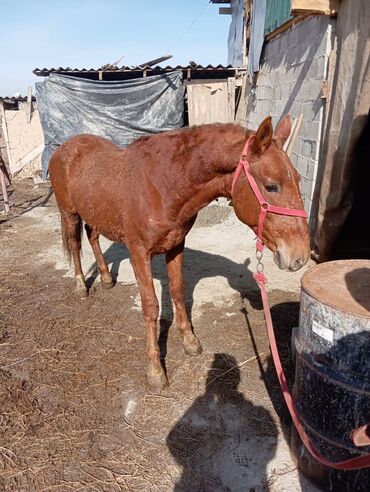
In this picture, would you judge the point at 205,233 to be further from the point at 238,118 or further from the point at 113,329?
the point at 238,118

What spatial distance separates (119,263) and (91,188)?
2.26 meters

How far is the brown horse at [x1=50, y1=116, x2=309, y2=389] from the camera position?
2.35 meters

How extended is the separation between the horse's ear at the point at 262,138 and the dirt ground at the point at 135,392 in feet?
6.16

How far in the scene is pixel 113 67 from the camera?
38.6 feet

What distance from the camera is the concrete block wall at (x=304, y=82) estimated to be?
5.21 m

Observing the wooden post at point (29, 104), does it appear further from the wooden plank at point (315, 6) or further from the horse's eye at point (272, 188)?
the horse's eye at point (272, 188)

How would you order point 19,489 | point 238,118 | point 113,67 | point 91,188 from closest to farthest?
point 19,489
point 91,188
point 238,118
point 113,67

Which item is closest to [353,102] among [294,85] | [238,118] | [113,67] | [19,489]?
[294,85]

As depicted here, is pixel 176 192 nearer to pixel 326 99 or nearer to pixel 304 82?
pixel 326 99

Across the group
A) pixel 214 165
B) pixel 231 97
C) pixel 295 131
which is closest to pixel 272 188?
pixel 214 165

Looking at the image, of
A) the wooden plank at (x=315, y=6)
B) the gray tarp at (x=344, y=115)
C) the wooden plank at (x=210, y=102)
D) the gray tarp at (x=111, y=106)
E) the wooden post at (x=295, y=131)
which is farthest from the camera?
the gray tarp at (x=111, y=106)

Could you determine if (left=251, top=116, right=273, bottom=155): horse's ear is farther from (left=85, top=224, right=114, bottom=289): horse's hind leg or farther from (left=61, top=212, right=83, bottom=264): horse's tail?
(left=85, top=224, right=114, bottom=289): horse's hind leg

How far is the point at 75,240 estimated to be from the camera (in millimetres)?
4875

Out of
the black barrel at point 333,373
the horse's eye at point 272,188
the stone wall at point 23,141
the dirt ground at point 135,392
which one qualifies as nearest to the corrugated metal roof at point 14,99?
the stone wall at point 23,141
